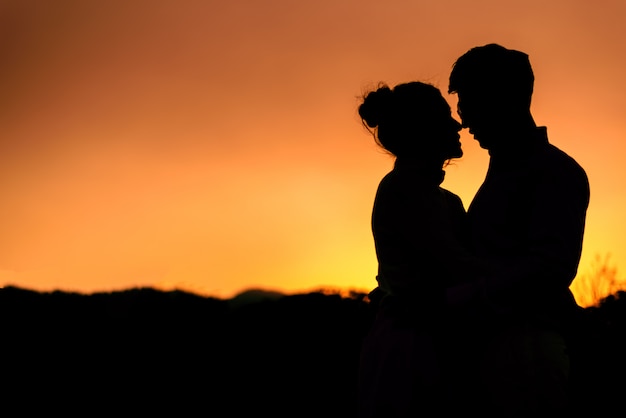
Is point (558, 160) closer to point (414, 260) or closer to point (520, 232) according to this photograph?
point (520, 232)

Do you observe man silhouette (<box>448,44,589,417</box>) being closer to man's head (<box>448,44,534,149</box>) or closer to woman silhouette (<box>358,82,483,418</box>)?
man's head (<box>448,44,534,149</box>)

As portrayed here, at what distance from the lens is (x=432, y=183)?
4.03 m

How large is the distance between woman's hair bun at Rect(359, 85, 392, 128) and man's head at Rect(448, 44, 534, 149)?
0.37 meters

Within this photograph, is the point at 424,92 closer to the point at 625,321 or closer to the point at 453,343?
the point at 453,343

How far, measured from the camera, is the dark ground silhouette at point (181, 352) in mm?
11938

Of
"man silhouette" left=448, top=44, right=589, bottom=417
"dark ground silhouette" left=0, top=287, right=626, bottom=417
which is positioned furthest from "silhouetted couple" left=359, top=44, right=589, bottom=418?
"dark ground silhouette" left=0, top=287, right=626, bottom=417

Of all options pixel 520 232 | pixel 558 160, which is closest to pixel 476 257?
pixel 520 232

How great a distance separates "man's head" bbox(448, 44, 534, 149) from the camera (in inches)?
155

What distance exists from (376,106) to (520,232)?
40.8 inches

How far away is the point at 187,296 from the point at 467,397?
1072 cm

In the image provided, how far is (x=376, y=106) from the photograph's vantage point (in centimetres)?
425

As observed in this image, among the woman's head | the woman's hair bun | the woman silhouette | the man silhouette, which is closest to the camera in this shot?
the man silhouette

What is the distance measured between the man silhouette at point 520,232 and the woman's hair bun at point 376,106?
37 cm

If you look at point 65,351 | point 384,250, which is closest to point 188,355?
point 65,351
